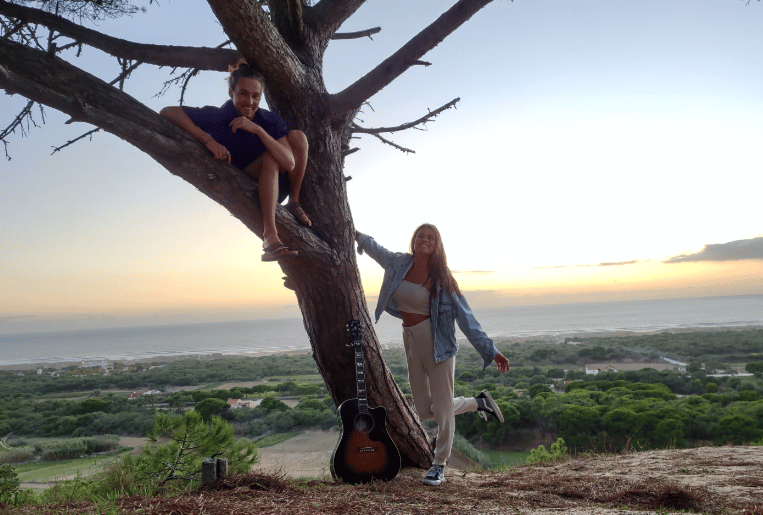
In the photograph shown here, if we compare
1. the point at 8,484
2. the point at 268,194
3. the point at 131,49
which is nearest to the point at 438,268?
the point at 268,194

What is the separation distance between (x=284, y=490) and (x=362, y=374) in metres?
0.85

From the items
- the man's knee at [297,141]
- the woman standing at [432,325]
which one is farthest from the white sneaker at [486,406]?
the man's knee at [297,141]

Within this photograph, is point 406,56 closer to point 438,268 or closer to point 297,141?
point 297,141

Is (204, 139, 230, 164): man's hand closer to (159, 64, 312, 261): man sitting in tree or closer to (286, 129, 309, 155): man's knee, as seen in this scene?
(159, 64, 312, 261): man sitting in tree

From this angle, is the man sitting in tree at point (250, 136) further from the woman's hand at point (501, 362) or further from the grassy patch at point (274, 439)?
the grassy patch at point (274, 439)

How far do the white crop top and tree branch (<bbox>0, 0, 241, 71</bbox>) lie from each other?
201 cm

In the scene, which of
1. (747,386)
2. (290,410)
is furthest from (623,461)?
(747,386)

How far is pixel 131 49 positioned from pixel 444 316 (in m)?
2.81

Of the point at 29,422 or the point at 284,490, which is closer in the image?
the point at 284,490

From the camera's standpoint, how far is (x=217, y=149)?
107 inches

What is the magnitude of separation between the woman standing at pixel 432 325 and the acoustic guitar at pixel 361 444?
29 centimetres

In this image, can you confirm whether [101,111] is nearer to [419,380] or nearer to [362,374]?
[362,374]

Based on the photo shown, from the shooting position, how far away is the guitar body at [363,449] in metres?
3.14

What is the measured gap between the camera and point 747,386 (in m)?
16.9
